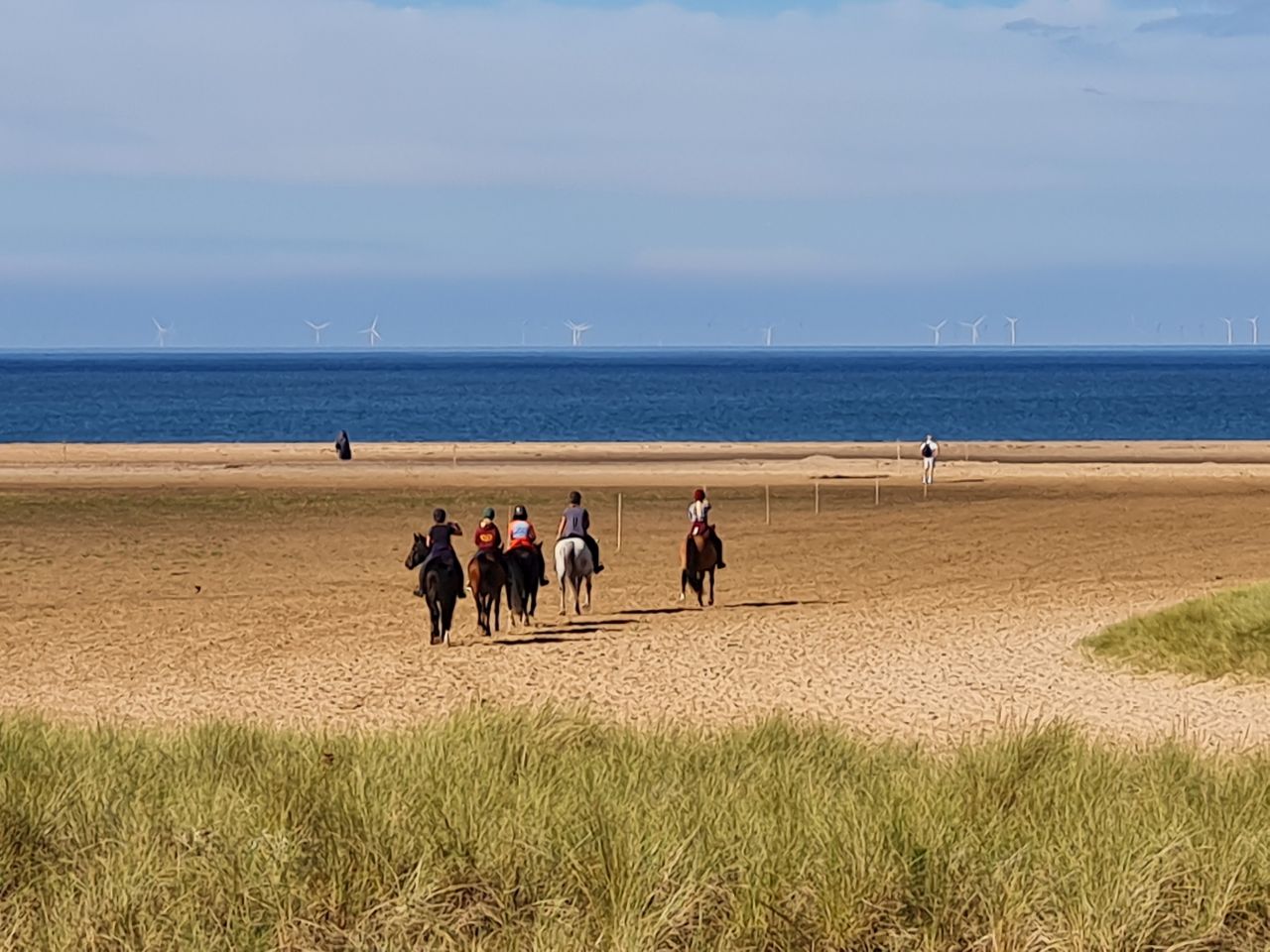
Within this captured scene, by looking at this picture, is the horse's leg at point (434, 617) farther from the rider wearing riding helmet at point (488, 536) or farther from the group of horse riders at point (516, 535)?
the rider wearing riding helmet at point (488, 536)

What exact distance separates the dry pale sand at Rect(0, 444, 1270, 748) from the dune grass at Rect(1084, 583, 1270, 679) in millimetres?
476

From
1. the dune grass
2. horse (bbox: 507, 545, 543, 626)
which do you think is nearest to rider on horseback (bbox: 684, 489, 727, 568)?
horse (bbox: 507, 545, 543, 626)

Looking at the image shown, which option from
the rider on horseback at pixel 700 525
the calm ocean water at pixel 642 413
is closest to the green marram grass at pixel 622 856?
the rider on horseback at pixel 700 525

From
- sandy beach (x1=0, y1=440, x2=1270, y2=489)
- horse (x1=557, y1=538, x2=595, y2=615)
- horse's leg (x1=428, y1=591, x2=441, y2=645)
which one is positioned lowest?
sandy beach (x1=0, y1=440, x2=1270, y2=489)

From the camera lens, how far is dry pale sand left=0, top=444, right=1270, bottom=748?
17828mm

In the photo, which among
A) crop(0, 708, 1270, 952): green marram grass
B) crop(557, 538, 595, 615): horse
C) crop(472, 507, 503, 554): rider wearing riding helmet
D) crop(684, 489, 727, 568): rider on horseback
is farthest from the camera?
crop(684, 489, 727, 568): rider on horseback

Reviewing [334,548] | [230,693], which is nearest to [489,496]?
[334,548]

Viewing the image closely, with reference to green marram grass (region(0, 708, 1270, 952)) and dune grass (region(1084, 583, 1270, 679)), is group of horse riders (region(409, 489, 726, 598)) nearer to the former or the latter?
dune grass (region(1084, 583, 1270, 679))

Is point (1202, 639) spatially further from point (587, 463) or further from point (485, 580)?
point (587, 463)

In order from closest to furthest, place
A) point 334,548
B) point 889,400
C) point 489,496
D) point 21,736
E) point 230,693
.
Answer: point 21,736 → point 230,693 → point 334,548 → point 489,496 → point 889,400

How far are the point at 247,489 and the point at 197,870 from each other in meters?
38.5

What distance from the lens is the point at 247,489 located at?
47.2 m

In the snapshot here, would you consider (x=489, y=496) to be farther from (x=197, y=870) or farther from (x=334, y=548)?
(x=197, y=870)

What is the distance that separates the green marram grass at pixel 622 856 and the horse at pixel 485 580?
10069mm
